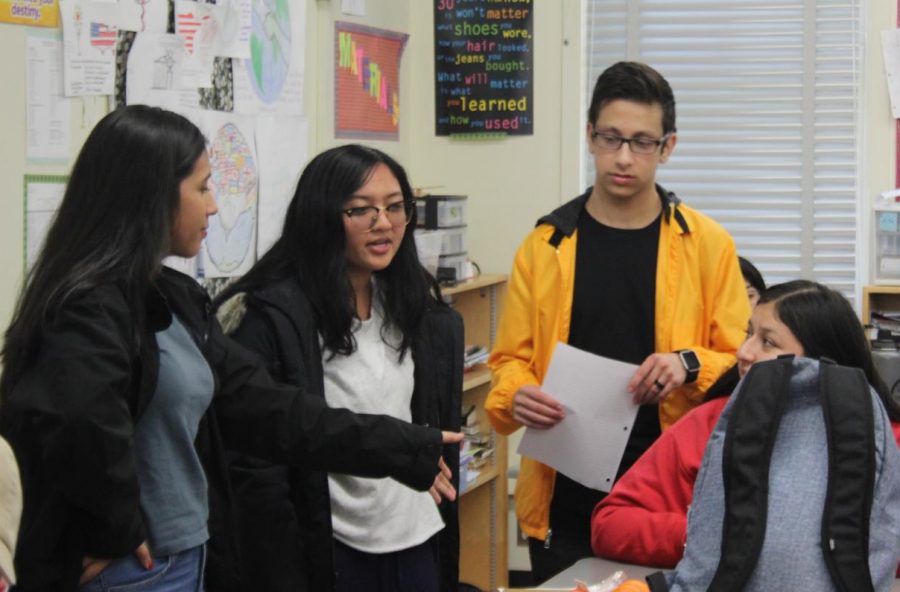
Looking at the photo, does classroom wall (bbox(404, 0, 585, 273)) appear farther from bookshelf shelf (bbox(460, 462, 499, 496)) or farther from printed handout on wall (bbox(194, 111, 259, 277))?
printed handout on wall (bbox(194, 111, 259, 277))

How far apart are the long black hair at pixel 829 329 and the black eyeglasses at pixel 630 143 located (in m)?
0.49

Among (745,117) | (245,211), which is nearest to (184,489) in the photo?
(245,211)

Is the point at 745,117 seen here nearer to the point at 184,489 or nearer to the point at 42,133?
the point at 42,133

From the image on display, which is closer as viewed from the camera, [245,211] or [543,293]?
[543,293]

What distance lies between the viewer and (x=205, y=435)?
71.4 inches

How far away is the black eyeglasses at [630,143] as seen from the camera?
7.89 feet

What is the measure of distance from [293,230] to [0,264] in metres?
0.58

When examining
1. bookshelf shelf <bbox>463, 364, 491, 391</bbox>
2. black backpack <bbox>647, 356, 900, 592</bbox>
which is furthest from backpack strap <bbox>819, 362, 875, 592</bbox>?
bookshelf shelf <bbox>463, 364, 491, 391</bbox>

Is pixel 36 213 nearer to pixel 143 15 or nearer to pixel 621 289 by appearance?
pixel 143 15

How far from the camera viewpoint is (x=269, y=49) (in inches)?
133

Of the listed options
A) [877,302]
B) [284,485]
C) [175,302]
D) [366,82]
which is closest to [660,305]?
[284,485]

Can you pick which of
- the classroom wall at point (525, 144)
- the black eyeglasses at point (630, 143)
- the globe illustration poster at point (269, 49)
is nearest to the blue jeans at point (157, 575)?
the black eyeglasses at point (630, 143)

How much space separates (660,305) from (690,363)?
0.15 meters

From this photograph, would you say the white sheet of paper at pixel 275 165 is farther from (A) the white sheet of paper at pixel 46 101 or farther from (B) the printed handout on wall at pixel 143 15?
(A) the white sheet of paper at pixel 46 101
